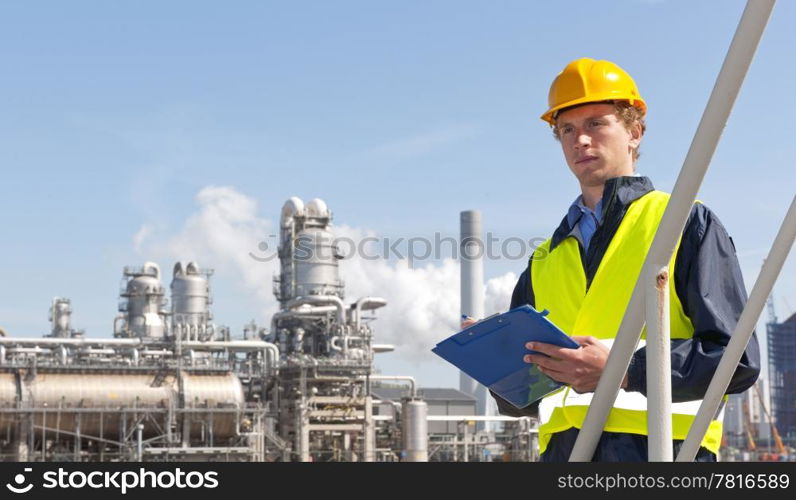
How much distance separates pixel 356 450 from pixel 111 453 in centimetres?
→ 984

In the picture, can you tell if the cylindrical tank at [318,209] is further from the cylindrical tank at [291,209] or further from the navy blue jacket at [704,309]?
the navy blue jacket at [704,309]

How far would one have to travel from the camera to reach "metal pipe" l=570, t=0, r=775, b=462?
6.25ft

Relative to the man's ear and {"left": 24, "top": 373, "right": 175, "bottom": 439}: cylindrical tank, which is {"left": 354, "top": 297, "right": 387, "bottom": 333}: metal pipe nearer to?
{"left": 24, "top": 373, "right": 175, "bottom": 439}: cylindrical tank

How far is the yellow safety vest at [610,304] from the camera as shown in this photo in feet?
9.41

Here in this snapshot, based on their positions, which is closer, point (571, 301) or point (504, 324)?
point (504, 324)

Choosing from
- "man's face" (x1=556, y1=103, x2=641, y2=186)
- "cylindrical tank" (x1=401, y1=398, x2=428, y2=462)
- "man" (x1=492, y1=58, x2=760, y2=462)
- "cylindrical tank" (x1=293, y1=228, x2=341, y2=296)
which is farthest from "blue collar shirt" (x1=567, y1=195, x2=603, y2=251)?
"cylindrical tank" (x1=293, y1=228, x2=341, y2=296)

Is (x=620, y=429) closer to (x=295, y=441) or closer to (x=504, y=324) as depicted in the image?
(x=504, y=324)

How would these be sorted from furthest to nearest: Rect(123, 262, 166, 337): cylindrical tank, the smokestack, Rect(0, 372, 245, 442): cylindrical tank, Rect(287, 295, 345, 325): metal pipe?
the smokestack
Rect(123, 262, 166, 337): cylindrical tank
Rect(287, 295, 345, 325): metal pipe
Rect(0, 372, 245, 442): cylindrical tank

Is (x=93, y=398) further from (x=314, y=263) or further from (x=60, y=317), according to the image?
(x=60, y=317)

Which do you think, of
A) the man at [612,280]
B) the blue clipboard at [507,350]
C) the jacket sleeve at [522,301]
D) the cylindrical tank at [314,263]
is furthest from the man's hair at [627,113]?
the cylindrical tank at [314,263]

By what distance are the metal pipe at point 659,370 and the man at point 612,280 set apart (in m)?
0.41

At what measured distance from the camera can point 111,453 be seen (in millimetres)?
39031

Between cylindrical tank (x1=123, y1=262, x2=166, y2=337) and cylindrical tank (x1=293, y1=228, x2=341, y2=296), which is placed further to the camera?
cylindrical tank (x1=123, y1=262, x2=166, y2=337)
